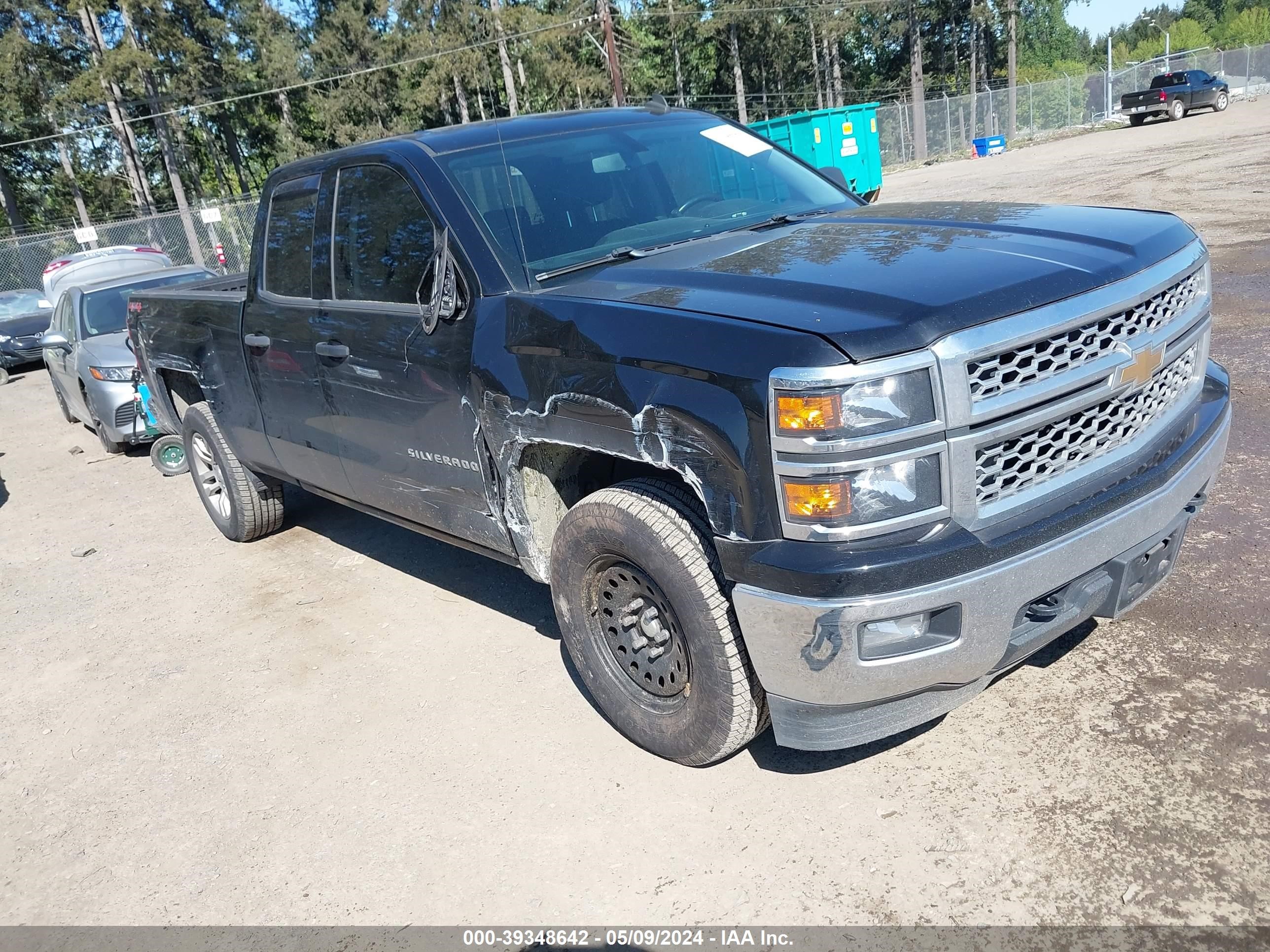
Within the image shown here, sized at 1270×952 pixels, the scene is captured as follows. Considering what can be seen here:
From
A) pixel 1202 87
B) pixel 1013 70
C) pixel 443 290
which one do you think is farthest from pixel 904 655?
pixel 1013 70

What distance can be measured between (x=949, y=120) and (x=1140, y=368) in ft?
160

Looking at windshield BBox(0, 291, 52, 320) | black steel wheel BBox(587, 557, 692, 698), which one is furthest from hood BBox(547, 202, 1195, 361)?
windshield BBox(0, 291, 52, 320)

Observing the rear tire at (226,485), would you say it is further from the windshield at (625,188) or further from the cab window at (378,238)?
the windshield at (625,188)

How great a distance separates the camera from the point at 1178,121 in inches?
1430

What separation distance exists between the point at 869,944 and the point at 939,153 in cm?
4957

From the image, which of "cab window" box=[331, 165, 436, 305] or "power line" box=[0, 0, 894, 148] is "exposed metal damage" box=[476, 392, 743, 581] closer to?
"cab window" box=[331, 165, 436, 305]

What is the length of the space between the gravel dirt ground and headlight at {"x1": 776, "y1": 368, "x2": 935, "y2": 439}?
1.21 metres

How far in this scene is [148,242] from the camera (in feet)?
101

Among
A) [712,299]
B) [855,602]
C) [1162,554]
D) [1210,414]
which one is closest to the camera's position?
[855,602]

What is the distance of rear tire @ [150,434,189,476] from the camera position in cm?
839

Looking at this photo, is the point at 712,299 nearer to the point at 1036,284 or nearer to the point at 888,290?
the point at 888,290

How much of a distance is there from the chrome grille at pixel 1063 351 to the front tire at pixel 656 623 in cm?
85

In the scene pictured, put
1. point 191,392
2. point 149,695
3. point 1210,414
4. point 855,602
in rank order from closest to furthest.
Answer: point 855,602, point 1210,414, point 149,695, point 191,392

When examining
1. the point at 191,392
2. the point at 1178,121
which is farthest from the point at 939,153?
the point at 191,392
